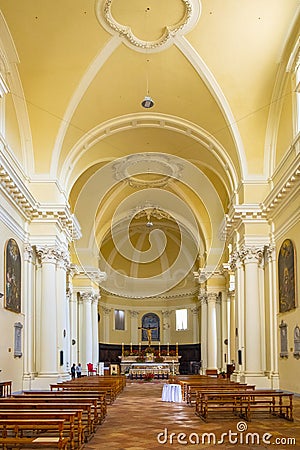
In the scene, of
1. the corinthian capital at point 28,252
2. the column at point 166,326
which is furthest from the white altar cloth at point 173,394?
the column at point 166,326

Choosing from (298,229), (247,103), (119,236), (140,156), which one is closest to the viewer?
(298,229)

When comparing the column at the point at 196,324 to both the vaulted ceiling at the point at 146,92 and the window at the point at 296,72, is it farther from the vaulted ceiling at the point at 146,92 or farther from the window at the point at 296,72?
the window at the point at 296,72

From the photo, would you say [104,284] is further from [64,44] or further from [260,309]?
[64,44]

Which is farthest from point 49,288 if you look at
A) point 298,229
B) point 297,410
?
point 297,410

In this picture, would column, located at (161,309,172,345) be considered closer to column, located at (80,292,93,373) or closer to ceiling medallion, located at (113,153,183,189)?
column, located at (80,292,93,373)

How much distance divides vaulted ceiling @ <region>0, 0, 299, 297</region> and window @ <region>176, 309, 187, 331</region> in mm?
13388

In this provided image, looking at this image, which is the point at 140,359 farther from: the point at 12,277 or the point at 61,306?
the point at 12,277

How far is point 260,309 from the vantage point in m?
22.3

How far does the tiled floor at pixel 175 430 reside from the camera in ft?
32.5

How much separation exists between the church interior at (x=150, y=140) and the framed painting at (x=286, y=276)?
0.20ft

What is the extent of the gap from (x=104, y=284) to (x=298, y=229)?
23.8m

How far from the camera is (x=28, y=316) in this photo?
21969 mm

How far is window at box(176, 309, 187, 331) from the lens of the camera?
44.1 metres

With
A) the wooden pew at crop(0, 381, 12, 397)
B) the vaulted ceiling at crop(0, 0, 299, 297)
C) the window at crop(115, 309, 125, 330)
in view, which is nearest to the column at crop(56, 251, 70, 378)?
the vaulted ceiling at crop(0, 0, 299, 297)
